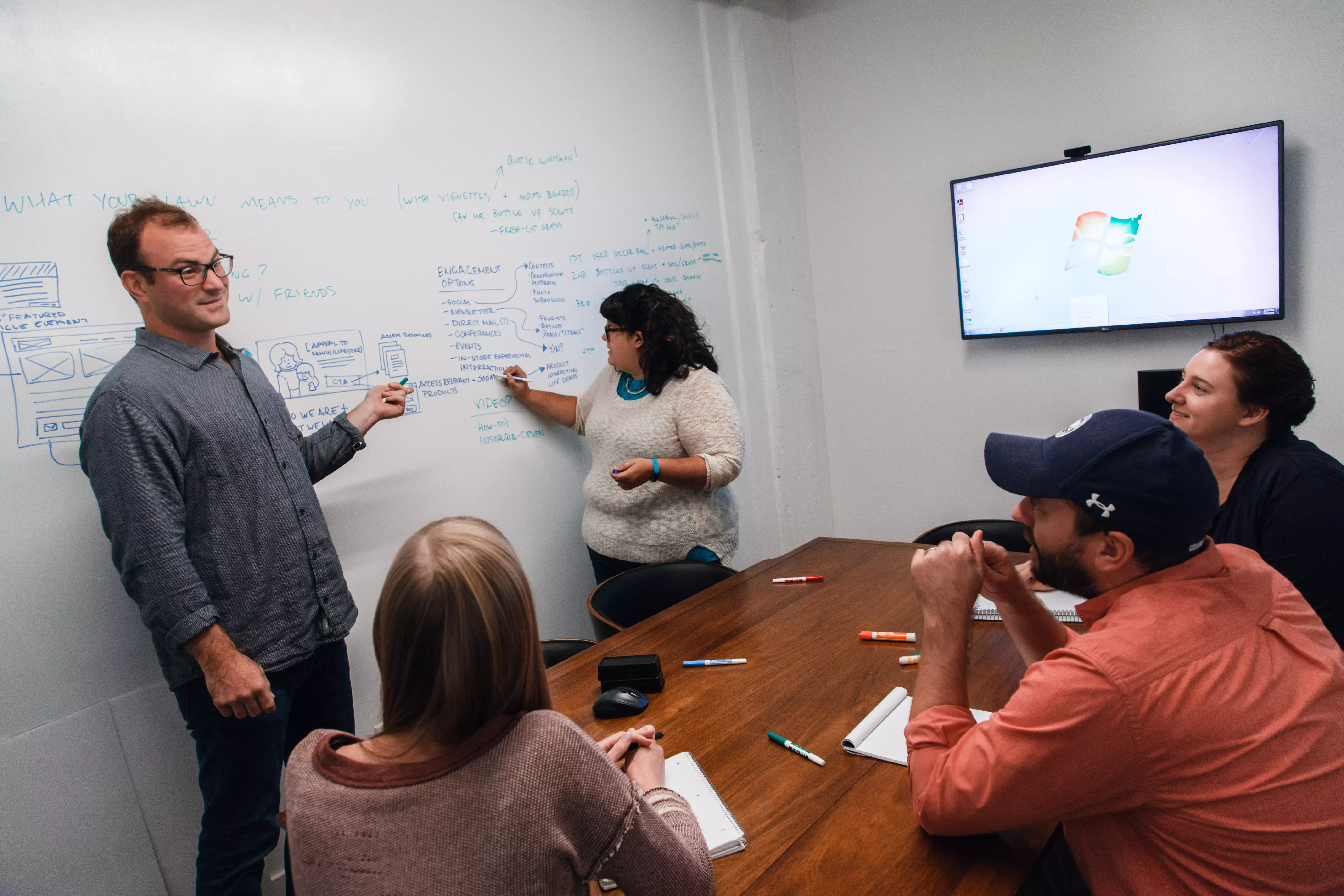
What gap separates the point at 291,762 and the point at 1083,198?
11.5 feet

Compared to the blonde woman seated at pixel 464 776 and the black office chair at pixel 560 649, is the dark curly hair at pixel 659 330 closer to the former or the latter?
the black office chair at pixel 560 649

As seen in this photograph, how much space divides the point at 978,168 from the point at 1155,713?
326 centimetres

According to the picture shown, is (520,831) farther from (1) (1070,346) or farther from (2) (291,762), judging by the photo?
(1) (1070,346)

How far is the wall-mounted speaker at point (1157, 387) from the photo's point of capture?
3.07 m

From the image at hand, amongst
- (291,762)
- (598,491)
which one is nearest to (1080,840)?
(291,762)

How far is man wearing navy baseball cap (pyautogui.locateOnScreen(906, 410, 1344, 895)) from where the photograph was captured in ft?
3.28

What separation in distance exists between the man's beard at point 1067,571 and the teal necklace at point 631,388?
1.75 metres

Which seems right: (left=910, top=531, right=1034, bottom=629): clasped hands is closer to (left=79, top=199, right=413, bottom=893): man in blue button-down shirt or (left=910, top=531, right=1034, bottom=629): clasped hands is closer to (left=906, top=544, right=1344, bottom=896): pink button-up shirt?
(left=906, top=544, right=1344, bottom=896): pink button-up shirt

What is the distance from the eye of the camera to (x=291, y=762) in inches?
39.6

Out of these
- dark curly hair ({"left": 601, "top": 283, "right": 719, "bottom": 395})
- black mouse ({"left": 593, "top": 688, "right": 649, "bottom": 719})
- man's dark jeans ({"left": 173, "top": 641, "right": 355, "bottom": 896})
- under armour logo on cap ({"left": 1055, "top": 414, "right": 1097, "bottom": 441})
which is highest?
dark curly hair ({"left": 601, "top": 283, "right": 719, "bottom": 395})

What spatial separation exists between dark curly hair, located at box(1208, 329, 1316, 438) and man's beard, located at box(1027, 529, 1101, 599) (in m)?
1.04

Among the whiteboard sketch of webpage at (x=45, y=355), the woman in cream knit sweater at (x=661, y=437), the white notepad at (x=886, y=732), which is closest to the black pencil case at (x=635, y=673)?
the white notepad at (x=886, y=732)

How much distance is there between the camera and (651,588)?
2586 millimetres

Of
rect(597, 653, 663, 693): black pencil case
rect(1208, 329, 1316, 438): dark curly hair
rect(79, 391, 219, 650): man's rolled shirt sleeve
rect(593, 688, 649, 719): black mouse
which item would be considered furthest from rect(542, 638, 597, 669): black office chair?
rect(1208, 329, 1316, 438): dark curly hair
